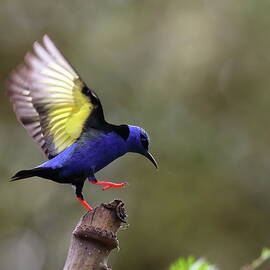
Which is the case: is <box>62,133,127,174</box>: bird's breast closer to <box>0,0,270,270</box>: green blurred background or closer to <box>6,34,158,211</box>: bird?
<box>6,34,158,211</box>: bird

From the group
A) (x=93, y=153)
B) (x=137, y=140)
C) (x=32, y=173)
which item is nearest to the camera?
(x=32, y=173)

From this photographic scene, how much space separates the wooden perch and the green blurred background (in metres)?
6.86

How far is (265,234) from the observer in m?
10.5

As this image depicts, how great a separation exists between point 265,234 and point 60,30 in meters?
4.38

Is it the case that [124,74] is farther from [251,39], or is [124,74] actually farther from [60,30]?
[251,39]

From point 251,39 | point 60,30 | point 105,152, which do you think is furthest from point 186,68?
point 105,152

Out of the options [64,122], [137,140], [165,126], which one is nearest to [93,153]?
[64,122]

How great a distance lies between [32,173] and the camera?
13.3ft

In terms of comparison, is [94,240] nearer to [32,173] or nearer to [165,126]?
[32,173]

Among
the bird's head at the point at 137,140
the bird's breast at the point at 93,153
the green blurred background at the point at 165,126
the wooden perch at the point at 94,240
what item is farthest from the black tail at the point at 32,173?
the green blurred background at the point at 165,126

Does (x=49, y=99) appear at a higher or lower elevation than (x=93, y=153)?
higher

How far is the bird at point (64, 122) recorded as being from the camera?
419cm

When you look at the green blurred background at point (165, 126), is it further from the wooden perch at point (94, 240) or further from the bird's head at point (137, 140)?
the wooden perch at point (94, 240)

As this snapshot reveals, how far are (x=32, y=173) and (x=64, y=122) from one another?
47 centimetres
